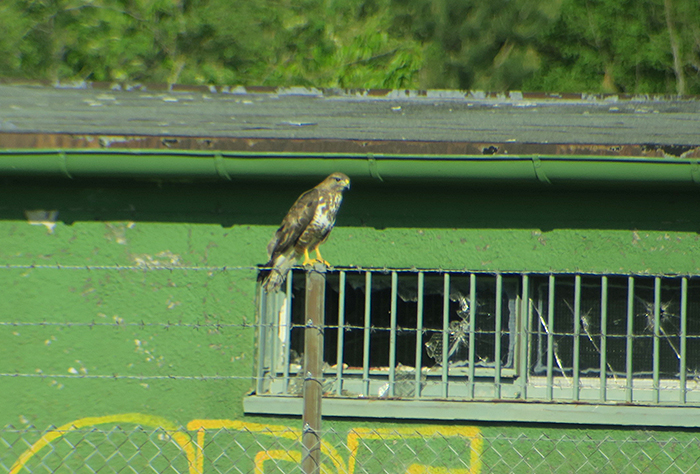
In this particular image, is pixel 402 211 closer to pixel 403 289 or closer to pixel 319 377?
pixel 403 289

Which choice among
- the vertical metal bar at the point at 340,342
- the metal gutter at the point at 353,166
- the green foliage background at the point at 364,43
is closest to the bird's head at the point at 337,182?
the metal gutter at the point at 353,166

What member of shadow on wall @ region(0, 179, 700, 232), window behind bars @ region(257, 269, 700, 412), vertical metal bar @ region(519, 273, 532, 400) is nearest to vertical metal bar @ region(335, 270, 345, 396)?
window behind bars @ region(257, 269, 700, 412)

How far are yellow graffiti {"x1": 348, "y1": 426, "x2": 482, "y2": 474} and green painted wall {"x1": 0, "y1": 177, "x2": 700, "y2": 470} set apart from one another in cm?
68

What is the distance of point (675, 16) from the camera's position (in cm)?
2473

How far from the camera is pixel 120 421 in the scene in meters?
4.59

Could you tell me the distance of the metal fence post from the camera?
294cm

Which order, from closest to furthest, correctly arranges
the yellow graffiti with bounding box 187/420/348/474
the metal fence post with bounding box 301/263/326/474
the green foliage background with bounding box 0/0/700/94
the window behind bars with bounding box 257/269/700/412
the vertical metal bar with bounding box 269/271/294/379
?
1. the metal fence post with bounding box 301/263/326/474
2. the yellow graffiti with bounding box 187/420/348/474
3. the window behind bars with bounding box 257/269/700/412
4. the vertical metal bar with bounding box 269/271/294/379
5. the green foliage background with bounding box 0/0/700/94

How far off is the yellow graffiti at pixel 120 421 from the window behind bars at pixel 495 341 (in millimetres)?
502

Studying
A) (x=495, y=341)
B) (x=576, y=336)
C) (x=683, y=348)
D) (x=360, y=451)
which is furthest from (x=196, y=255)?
(x=683, y=348)

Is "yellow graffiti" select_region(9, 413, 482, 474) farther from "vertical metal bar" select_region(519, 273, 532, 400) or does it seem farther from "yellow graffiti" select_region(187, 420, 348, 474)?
"vertical metal bar" select_region(519, 273, 532, 400)

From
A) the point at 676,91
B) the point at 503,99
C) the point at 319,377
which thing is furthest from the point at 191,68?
the point at 319,377

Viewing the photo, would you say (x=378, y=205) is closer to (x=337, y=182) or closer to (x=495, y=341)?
(x=337, y=182)

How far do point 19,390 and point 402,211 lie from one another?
240cm

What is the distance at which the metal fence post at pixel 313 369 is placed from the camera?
2.94 m
